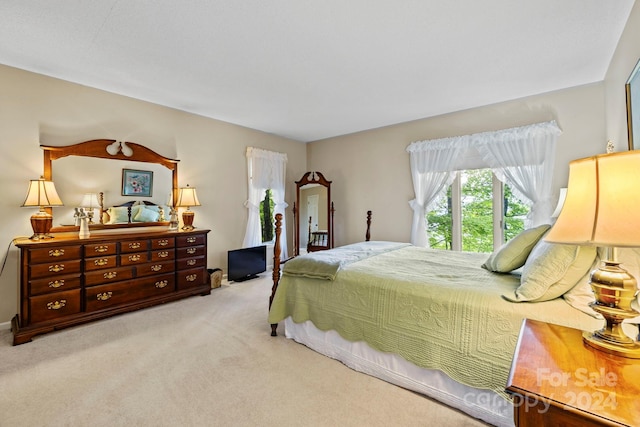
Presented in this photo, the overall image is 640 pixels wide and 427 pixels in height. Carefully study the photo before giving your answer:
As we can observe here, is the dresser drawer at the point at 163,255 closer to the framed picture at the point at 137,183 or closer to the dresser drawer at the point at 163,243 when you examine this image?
the dresser drawer at the point at 163,243

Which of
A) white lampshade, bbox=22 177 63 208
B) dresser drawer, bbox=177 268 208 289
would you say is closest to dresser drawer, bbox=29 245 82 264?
white lampshade, bbox=22 177 63 208

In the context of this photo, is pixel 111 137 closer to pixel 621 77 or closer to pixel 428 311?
pixel 428 311

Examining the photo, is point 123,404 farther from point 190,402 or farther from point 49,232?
point 49,232

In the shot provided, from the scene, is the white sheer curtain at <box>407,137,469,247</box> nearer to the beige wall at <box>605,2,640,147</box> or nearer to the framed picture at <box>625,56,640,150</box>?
the beige wall at <box>605,2,640,147</box>

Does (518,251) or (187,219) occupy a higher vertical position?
(187,219)

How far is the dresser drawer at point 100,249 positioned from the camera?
2.82 m

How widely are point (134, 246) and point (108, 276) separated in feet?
1.23

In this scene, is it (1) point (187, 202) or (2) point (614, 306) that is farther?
(1) point (187, 202)

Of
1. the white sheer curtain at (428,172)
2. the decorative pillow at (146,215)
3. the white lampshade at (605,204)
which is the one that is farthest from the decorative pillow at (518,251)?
the decorative pillow at (146,215)

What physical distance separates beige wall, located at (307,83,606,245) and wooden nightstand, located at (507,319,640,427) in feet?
10.6

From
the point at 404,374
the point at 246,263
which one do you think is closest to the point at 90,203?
the point at 246,263

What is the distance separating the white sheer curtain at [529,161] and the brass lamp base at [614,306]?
2.94 meters

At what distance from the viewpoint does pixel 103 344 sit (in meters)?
2.44

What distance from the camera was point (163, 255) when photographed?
3391 mm
